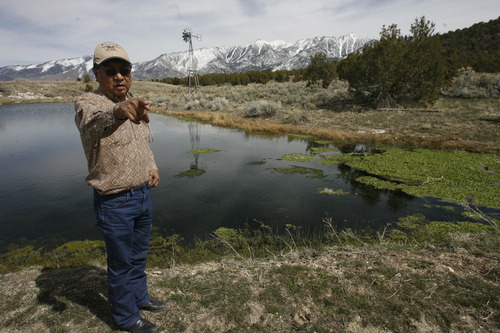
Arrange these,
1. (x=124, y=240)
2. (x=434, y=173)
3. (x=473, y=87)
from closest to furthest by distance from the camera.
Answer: (x=124, y=240)
(x=434, y=173)
(x=473, y=87)

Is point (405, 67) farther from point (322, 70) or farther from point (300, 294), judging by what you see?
point (300, 294)

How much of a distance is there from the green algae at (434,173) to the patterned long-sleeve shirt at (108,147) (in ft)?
26.9

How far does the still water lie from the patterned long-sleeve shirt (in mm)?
3889

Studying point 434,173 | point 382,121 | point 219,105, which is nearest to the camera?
point 434,173

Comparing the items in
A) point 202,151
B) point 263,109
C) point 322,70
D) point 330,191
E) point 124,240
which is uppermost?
point 322,70

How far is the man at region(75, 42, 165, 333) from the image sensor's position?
1.96m

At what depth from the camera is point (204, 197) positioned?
7887 mm

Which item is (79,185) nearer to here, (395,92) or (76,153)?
(76,153)

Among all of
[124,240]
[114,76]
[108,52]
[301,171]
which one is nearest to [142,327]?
[124,240]

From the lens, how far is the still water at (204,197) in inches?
249

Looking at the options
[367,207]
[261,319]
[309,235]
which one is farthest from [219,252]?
[367,207]

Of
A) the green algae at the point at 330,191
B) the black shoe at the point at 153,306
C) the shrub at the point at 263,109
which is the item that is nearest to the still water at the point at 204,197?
the green algae at the point at 330,191

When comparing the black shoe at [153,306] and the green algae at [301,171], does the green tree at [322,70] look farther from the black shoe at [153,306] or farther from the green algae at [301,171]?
the black shoe at [153,306]

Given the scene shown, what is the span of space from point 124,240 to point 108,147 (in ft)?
2.76
